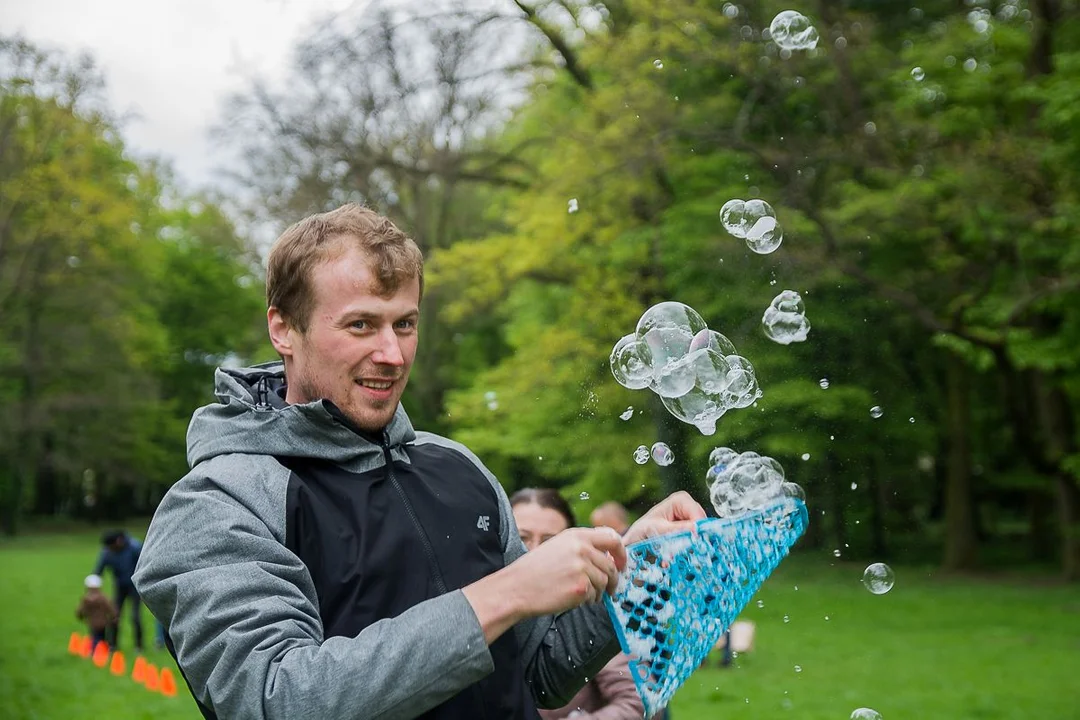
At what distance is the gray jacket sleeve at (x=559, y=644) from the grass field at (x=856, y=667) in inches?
54.9

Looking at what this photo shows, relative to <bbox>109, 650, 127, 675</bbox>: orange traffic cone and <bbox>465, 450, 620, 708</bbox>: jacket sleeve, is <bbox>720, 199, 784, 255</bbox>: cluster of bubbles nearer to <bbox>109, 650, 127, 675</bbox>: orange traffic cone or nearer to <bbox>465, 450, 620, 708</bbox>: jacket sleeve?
<bbox>465, 450, 620, 708</bbox>: jacket sleeve

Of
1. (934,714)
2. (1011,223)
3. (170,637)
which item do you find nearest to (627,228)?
(1011,223)

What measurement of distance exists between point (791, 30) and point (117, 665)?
1061 cm

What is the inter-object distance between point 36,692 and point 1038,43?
16.2 meters

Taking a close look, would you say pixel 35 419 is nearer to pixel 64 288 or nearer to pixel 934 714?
pixel 64 288

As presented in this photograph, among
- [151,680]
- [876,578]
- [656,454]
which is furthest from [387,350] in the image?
[151,680]

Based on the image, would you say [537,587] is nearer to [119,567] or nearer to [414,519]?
[414,519]

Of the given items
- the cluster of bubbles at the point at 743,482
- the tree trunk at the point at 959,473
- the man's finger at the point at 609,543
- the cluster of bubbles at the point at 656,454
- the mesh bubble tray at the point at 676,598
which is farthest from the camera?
the tree trunk at the point at 959,473

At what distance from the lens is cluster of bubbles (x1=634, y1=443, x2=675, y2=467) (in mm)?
3346

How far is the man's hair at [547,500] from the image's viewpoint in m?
4.49

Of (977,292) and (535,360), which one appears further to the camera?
(977,292)

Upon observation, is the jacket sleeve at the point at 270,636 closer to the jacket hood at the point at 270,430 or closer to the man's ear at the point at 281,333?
the jacket hood at the point at 270,430

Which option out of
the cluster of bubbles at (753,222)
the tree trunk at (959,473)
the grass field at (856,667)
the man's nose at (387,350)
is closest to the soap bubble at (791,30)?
the cluster of bubbles at (753,222)

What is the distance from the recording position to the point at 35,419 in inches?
1313
